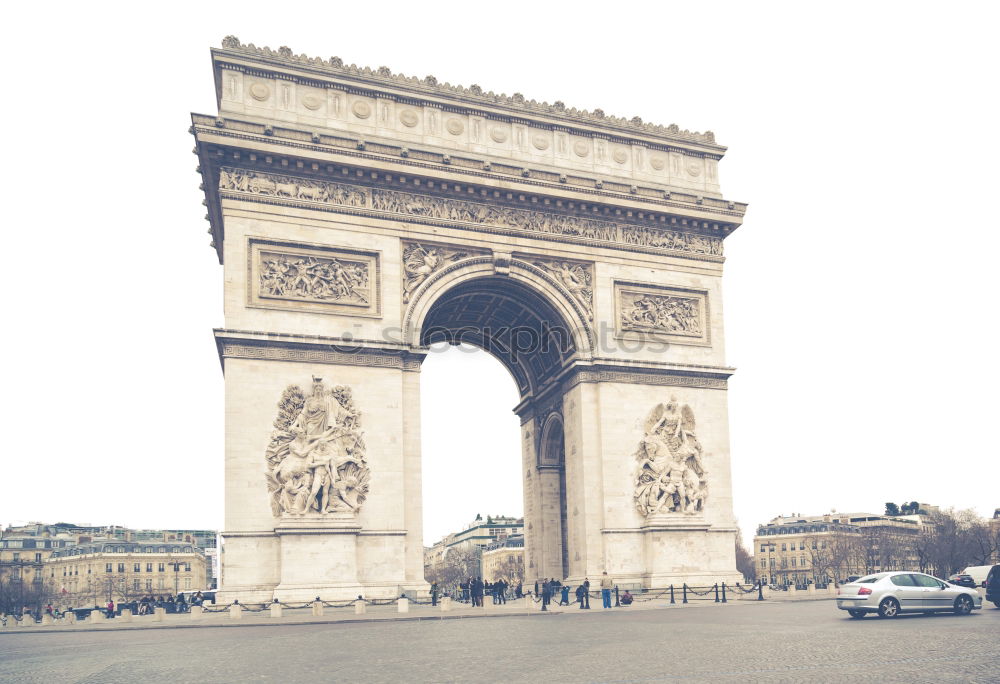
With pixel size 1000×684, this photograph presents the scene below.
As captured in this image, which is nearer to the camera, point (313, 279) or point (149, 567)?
point (313, 279)

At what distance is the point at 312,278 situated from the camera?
30.8 meters

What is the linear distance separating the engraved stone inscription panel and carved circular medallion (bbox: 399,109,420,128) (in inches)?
188

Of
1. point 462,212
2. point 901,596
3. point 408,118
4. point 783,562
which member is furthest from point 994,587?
point 783,562

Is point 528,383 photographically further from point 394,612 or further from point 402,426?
point 394,612

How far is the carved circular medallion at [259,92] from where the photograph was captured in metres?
31.4

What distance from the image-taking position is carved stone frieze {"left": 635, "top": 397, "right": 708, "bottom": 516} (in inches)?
1303

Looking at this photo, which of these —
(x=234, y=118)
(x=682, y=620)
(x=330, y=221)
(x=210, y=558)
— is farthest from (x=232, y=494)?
(x=210, y=558)

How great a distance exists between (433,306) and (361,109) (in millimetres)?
6775

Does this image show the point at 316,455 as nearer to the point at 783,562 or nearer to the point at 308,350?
the point at 308,350

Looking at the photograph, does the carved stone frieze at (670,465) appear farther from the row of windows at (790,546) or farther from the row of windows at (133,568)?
the row of windows at (133,568)

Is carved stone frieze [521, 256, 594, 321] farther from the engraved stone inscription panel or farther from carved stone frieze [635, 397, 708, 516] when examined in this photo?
the engraved stone inscription panel

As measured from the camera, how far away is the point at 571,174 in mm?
34344

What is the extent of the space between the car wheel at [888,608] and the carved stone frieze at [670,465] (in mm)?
11522

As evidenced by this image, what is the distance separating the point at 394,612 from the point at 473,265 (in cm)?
1144
